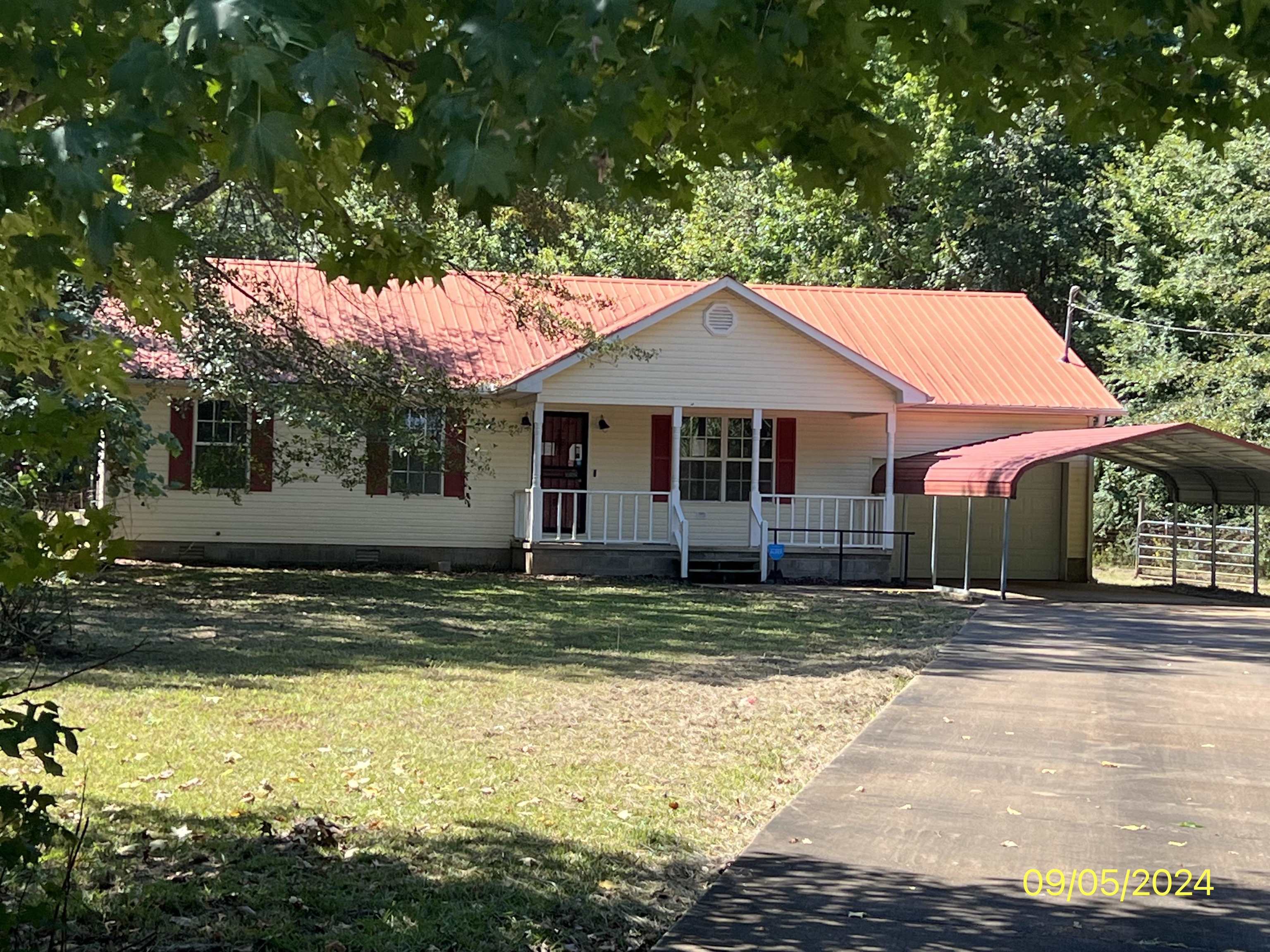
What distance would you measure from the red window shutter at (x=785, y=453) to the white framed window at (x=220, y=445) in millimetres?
8707

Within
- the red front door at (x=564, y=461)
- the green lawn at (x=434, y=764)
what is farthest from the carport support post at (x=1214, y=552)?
the red front door at (x=564, y=461)

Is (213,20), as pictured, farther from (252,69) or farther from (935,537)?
(935,537)

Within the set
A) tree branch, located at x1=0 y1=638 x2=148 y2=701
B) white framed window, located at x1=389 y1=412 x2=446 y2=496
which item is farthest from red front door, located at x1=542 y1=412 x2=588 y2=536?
tree branch, located at x1=0 y1=638 x2=148 y2=701

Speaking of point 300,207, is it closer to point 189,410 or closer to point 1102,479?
point 189,410

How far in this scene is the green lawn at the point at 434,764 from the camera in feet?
16.6

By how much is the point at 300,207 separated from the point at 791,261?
3341 cm

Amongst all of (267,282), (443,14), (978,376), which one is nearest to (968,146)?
(978,376)

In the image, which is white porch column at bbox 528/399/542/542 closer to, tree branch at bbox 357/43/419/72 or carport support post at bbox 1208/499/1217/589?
carport support post at bbox 1208/499/1217/589

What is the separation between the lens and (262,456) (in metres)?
20.5

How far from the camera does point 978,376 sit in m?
24.2

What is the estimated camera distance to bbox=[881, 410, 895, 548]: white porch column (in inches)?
872

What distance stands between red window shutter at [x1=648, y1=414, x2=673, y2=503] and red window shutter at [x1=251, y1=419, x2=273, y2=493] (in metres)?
6.12

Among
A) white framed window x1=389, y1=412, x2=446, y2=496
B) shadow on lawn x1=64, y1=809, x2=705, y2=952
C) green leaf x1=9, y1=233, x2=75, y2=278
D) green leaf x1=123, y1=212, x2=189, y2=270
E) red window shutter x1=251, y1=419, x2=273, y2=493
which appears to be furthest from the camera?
white framed window x1=389, y1=412, x2=446, y2=496

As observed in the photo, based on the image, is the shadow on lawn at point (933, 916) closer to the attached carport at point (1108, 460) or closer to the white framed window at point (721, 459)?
the attached carport at point (1108, 460)
